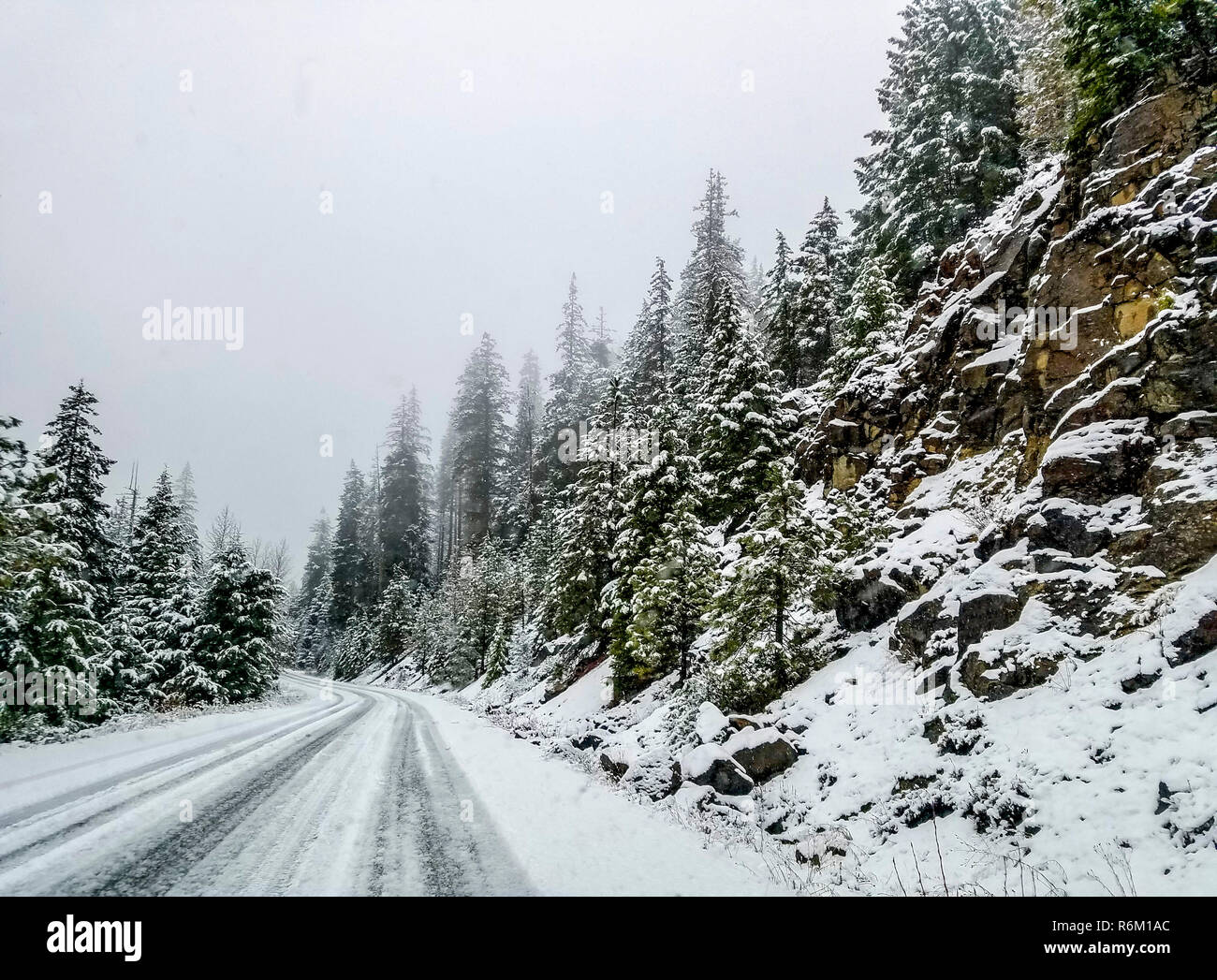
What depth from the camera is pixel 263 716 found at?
17906mm

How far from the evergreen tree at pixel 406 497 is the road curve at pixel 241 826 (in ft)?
176

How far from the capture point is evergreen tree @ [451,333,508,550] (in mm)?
57750

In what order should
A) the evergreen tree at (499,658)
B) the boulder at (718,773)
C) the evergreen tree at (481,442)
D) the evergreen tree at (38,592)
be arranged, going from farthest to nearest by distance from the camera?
the evergreen tree at (481,442) → the evergreen tree at (499,658) → the evergreen tree at (38,592) → the boulder at (718,773)

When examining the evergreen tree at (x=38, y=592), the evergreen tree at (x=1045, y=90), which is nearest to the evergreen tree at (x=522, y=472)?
the evergreen tree at (x=38, y=592)

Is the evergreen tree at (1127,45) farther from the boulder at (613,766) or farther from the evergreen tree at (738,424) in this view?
the boulder at (613,766)

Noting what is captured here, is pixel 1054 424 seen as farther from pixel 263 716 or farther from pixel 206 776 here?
pixel 263 716

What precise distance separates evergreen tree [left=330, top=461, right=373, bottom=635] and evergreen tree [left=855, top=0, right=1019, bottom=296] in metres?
61.9

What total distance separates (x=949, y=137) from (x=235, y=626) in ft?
129

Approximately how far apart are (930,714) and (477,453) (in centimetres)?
5445

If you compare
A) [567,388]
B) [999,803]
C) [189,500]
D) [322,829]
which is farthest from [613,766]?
[189,500]

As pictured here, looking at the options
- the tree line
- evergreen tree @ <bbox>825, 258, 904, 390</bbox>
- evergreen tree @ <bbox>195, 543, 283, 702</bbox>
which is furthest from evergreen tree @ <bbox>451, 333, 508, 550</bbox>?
evergreen tree @ <bbox>825, 258, 904, 390</bbox>

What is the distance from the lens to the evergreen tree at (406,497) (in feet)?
206
